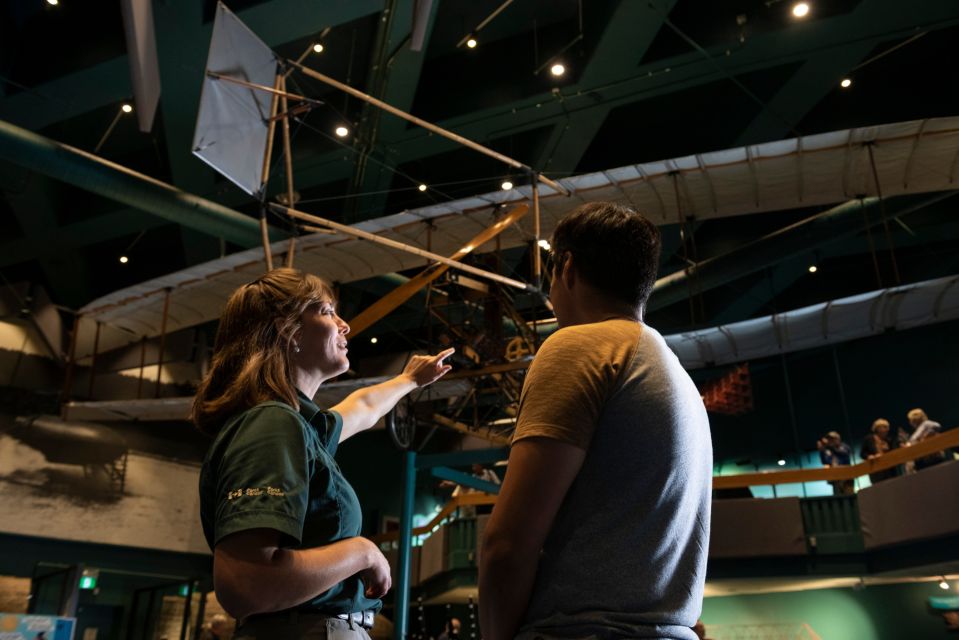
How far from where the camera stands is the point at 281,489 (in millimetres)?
1403

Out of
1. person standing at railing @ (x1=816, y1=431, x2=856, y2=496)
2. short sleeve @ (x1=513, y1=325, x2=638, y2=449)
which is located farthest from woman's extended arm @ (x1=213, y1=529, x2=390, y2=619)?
person standing at railing @ (x1=816, y1=431, x2=856, y2=496)

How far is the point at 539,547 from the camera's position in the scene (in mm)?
1261

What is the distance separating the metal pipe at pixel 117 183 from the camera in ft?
35.4

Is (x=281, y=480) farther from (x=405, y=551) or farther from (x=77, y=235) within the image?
(x=77, y=235)

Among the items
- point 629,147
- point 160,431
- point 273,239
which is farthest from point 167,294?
point 629,147

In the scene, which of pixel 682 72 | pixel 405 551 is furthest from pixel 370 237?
pixel 405 551

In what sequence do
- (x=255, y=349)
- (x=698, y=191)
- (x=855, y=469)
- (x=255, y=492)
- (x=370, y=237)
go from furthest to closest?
1. (x=855, y=469)
2. (x=698, y=191)
3. (x=370, y=237)
4. (x=255, y=349)
5. (x=255, y=492)

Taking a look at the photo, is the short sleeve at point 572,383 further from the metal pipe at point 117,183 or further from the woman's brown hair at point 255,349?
the metal pipe at point 117,183

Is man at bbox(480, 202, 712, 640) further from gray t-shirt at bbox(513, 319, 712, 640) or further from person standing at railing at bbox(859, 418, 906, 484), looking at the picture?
person standing at railing at bbox(859, 418, 906, 484)

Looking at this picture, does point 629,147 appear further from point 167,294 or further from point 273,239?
point 167,294

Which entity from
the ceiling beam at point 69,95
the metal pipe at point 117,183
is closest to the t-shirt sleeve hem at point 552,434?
the metal pipe at point 117,183

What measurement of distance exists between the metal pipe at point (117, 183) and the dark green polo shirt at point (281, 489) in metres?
9.96

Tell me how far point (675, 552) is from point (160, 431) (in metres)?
18.8

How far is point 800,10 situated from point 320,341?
10.6 metres
